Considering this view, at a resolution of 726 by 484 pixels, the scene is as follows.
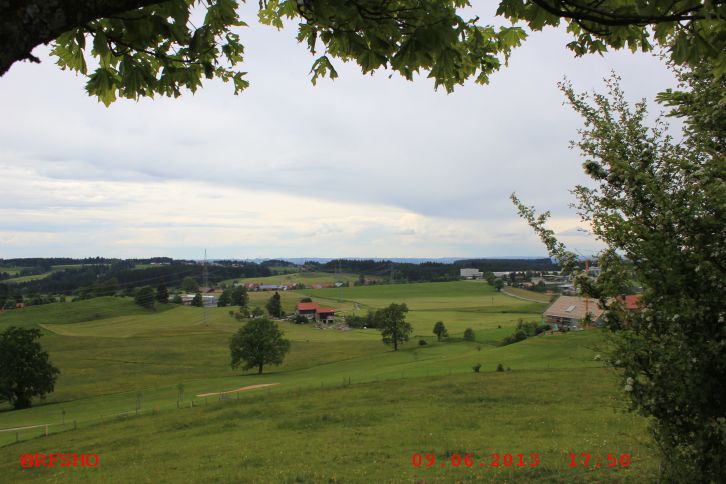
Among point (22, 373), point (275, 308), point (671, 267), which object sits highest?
point (671, 267)

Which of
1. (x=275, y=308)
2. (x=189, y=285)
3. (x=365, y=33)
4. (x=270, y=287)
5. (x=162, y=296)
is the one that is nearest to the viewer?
(x=365, y=33)

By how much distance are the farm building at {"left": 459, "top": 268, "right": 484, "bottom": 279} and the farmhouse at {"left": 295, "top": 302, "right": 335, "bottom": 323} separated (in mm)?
86441

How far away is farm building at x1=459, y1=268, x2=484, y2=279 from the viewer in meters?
184

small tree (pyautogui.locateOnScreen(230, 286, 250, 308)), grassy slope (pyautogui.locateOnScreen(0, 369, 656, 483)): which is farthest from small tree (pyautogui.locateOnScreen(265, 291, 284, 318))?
grassy slope (pyautogui.locateOnScreen(0, 369, 656, 483))

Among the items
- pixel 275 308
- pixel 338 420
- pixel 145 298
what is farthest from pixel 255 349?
pixel 145 298

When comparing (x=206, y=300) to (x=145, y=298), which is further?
(x=206, y=300)

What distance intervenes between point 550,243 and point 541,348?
166 ft

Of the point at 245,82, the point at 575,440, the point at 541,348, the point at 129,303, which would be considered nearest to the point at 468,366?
the point at 541,348

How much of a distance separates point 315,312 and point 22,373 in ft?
241

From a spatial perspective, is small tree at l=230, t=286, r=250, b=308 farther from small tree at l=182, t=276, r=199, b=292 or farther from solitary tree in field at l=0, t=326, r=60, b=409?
solitary tree in field at l=0, t=326, r=60, b=409

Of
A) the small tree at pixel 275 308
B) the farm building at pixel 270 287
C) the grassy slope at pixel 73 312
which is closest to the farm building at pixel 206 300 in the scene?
the grassy slope at pixel 73 312

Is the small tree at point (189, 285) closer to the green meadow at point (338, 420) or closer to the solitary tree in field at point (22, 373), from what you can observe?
the green meadow at point (338, 420)

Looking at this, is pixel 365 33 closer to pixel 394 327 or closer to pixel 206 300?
pixel 394 327

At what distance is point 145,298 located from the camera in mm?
123812
